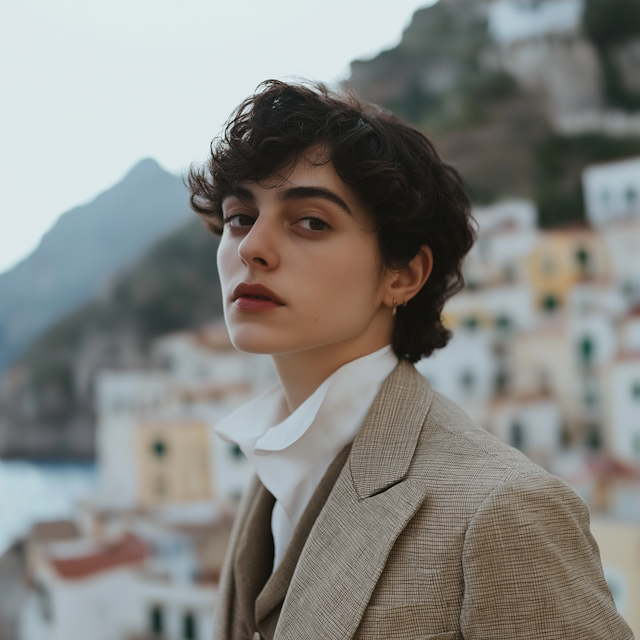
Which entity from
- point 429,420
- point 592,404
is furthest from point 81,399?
point 429,420

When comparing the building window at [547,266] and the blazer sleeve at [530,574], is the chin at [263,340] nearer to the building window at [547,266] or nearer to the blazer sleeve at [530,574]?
the blazer sleeve at [530,574]

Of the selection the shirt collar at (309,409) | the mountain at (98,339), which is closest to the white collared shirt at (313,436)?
the shirt collar at (309,409)

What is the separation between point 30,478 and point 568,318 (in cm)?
273

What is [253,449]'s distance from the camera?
1.09 m

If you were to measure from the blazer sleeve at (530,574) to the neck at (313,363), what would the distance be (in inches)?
14.1

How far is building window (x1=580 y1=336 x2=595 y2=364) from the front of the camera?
9.80 ft

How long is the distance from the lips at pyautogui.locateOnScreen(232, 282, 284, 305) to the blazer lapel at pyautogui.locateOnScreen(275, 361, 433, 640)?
225 mm

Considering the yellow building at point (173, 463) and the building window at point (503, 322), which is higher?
the building window at point (503, 322)

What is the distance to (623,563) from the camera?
8.63 ft

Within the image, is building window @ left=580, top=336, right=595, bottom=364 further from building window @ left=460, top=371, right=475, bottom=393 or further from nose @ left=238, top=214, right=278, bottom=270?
nose @ left=238, top=214, right=278, bottom=270

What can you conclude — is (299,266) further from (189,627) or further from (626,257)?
(189,627)

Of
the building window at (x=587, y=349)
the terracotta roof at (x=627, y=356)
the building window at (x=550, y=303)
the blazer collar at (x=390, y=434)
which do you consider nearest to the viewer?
the blazer collar at (x=390, y=434)

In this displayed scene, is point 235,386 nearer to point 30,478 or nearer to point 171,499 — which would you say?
point 171,499

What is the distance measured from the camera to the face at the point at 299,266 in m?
0.97
